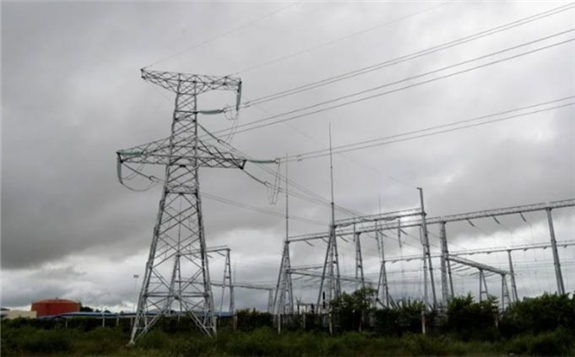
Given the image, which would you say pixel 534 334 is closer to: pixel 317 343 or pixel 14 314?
pixel 317 343

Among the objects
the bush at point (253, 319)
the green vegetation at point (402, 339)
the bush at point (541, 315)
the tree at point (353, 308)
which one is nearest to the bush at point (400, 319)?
the green vegetation at point (402, 339)

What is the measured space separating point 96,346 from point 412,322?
15.9 m

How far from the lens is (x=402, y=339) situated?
74.1ft

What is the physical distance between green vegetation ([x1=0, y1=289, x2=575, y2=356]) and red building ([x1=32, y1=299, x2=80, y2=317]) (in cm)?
5938

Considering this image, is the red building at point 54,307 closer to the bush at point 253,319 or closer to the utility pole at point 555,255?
the bush at point 253,319

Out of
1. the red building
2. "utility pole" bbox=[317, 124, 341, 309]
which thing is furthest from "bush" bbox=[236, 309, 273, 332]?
the red building

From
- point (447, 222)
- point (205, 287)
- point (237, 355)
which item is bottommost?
point (237, 355)

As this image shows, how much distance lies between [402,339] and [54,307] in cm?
7336

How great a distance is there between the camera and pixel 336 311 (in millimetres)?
28328

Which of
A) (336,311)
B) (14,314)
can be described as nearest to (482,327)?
(336,311)

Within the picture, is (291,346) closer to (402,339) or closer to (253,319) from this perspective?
(402,339)

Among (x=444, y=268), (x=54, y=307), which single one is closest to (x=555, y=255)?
(x=444, y=268)

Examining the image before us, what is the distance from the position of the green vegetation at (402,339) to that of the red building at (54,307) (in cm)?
5938

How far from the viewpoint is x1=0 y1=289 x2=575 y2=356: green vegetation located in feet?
66.1
